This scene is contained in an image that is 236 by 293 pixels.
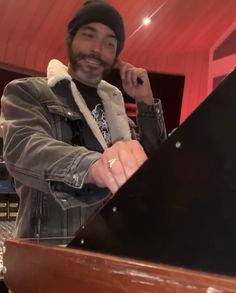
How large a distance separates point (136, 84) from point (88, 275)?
72 cm

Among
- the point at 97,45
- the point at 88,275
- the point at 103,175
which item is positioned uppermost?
the point at 97,45

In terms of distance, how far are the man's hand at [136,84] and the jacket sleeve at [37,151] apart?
23cm

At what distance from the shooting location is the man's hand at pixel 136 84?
113cm

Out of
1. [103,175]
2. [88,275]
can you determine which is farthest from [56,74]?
[88,275]

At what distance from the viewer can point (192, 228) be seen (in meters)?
0.40

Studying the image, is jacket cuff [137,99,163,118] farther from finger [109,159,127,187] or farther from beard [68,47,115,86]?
finger [109,159,127,187]

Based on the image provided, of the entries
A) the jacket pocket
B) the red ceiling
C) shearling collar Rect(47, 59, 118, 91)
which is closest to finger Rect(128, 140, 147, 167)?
the jacket pocket

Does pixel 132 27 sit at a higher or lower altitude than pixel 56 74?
higher

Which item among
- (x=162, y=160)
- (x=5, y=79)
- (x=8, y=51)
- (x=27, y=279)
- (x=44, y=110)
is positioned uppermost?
(x=8, y=51)

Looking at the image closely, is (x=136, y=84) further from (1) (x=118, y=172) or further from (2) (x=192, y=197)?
(2) (x=192, y=197)

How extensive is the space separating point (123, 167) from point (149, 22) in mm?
2660

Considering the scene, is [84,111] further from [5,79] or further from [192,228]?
[5,79]

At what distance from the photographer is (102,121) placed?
1.17m

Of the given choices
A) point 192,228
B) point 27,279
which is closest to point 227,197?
point 192,228
